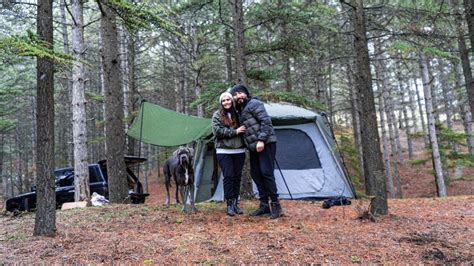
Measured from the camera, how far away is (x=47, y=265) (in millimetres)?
2621

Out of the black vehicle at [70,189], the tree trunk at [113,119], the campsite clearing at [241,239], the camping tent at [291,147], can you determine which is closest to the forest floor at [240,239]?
the campsite clearing at [241,239]

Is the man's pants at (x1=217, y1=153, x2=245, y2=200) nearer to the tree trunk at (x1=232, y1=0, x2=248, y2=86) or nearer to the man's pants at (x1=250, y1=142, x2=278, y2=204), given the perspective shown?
the man's pants at (x1=250, y1=142, x2=278, y2=204)

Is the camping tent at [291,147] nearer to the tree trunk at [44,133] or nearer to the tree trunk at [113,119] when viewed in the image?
the tree trunk at [113,119]

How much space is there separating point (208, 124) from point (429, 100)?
7.50 m

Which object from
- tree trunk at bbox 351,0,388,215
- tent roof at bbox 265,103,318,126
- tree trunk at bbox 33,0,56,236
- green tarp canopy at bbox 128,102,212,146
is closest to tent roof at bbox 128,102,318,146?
green tarp canopy at bbox 128,102,212,146

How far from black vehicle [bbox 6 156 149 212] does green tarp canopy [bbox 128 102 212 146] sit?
0.81 metres

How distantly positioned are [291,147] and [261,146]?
11.1ft

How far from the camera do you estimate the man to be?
170 inches

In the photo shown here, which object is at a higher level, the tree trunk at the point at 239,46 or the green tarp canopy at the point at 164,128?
the tree trunk at the point at 239,46

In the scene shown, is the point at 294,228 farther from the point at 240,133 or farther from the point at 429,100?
the point at 429,100

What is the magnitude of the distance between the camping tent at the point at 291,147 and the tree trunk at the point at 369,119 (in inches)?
110

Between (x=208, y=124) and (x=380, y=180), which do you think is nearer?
(x=380, y=180)

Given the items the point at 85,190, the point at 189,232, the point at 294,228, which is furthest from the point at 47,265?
the point at 85,190

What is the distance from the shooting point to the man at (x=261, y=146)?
14.2 feet
